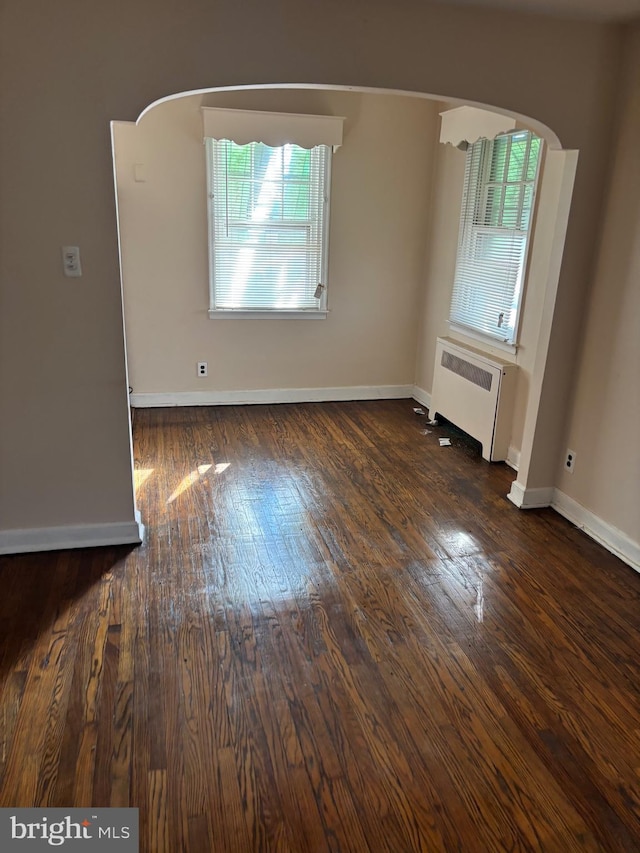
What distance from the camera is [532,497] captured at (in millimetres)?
3557

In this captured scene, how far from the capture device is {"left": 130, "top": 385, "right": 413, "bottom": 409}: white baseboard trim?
5.15 meters

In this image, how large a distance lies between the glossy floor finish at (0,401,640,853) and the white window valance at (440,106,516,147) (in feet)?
7.66

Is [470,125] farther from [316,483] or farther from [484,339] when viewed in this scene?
[316,483]

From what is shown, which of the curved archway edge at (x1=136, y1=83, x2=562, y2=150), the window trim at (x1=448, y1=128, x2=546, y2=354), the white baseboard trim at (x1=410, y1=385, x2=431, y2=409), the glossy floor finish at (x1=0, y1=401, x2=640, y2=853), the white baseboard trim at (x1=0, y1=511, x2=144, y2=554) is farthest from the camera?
the white baseboard trim at (x1=410, y1=385, x2=431, y2=409)

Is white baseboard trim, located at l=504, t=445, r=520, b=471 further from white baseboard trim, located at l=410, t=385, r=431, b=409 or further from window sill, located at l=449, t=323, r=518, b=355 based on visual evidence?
white baseboard trim, located at l=410, t=385, r=431, b=409

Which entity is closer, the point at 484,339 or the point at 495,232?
the point at 495,232

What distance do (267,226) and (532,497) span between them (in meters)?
2.95

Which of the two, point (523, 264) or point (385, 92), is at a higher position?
point (385, 92)

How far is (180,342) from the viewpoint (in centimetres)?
505

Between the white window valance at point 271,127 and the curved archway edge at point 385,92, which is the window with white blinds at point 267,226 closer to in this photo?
the white window valance at point 271,127

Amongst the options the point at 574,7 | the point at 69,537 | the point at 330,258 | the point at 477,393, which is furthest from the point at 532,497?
the point at 330,258

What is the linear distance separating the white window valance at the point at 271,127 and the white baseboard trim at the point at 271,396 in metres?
1.98

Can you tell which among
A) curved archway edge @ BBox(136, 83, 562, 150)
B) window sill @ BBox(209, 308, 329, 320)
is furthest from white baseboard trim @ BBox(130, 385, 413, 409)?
curved archway edge @ BBox(136, 83, 562, 150)

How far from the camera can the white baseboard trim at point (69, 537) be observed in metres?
2.91
